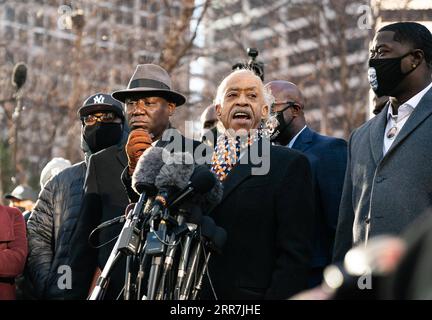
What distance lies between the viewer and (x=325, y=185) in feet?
25.6

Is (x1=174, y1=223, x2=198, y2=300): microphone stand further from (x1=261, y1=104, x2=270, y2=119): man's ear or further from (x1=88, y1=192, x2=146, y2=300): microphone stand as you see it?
(x1=261, y1=104, x2=270, y2=119): man's ear

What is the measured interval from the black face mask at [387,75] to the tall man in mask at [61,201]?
7.15 ft

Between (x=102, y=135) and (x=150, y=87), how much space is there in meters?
1.17

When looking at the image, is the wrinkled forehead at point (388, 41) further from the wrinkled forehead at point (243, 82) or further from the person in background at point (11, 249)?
the person in background at point (11, 249)

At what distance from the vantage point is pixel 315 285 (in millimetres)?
7137

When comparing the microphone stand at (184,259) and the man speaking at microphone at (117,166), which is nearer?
the microphone stand at (184,259)

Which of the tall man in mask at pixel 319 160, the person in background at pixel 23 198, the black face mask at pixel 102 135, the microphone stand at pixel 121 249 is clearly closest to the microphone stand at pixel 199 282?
the microphone stand at pixel 121 249

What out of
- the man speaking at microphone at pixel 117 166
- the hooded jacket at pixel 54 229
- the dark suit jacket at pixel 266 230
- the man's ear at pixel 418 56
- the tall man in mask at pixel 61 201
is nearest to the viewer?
the dark suit jacket at pixel 266 230

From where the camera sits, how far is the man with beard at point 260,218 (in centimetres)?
620

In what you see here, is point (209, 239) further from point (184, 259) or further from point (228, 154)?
point (228, 154)
